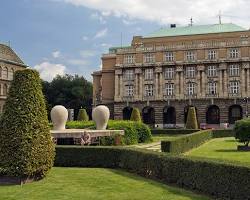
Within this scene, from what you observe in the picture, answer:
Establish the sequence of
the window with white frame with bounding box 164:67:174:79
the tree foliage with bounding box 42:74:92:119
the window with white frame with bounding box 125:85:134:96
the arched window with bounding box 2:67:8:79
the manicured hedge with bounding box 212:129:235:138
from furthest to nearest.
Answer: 1. the tree foliage with bounding box 42:74:92:119
2. the arched window with bounding box 2:67:8:79
3. the window with white frame with bounding box 125:85:134:96
4. the window with white frame with bounding box 164:67:174:79
5. the manicured hedge with bounding box 212:129:235:138

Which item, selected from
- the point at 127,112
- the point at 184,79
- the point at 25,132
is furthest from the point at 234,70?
the point at 25,132

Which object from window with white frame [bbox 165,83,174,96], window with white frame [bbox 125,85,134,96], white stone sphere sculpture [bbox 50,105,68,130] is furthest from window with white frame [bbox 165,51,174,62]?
white stone sphere sculpture [bbox 50,105,68,130]

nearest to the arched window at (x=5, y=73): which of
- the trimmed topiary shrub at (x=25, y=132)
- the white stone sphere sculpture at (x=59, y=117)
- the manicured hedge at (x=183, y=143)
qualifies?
the white stone sphere sculpture at (x=59, y=117)

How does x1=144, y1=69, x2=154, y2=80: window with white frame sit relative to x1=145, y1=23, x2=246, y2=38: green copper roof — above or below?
below

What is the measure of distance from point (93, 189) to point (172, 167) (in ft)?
11.1

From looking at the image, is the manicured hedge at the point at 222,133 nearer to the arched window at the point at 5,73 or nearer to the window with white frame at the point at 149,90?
the window with white frame at the point at 149,90

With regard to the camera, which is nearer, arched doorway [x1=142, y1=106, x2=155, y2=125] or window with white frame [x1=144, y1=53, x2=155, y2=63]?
window with white frame [x1=144, y1=53, x2=155, y2=63]

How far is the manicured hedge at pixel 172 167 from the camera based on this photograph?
13.0 meters

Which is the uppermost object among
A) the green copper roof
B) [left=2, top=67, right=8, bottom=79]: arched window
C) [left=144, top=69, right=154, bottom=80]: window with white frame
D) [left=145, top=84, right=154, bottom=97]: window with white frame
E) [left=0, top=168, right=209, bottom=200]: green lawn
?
the green copper roof

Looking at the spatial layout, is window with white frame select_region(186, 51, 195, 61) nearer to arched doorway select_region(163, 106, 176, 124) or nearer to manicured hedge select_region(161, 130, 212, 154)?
arched doorway select_region(163, 106, 176, 124)

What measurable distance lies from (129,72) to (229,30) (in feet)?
71.8

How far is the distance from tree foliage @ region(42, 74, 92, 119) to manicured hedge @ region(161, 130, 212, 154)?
62286 millimetres

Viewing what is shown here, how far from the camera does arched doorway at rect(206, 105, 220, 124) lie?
76.2 m

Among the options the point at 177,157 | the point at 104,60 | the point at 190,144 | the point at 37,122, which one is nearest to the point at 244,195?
the point at 177,157
